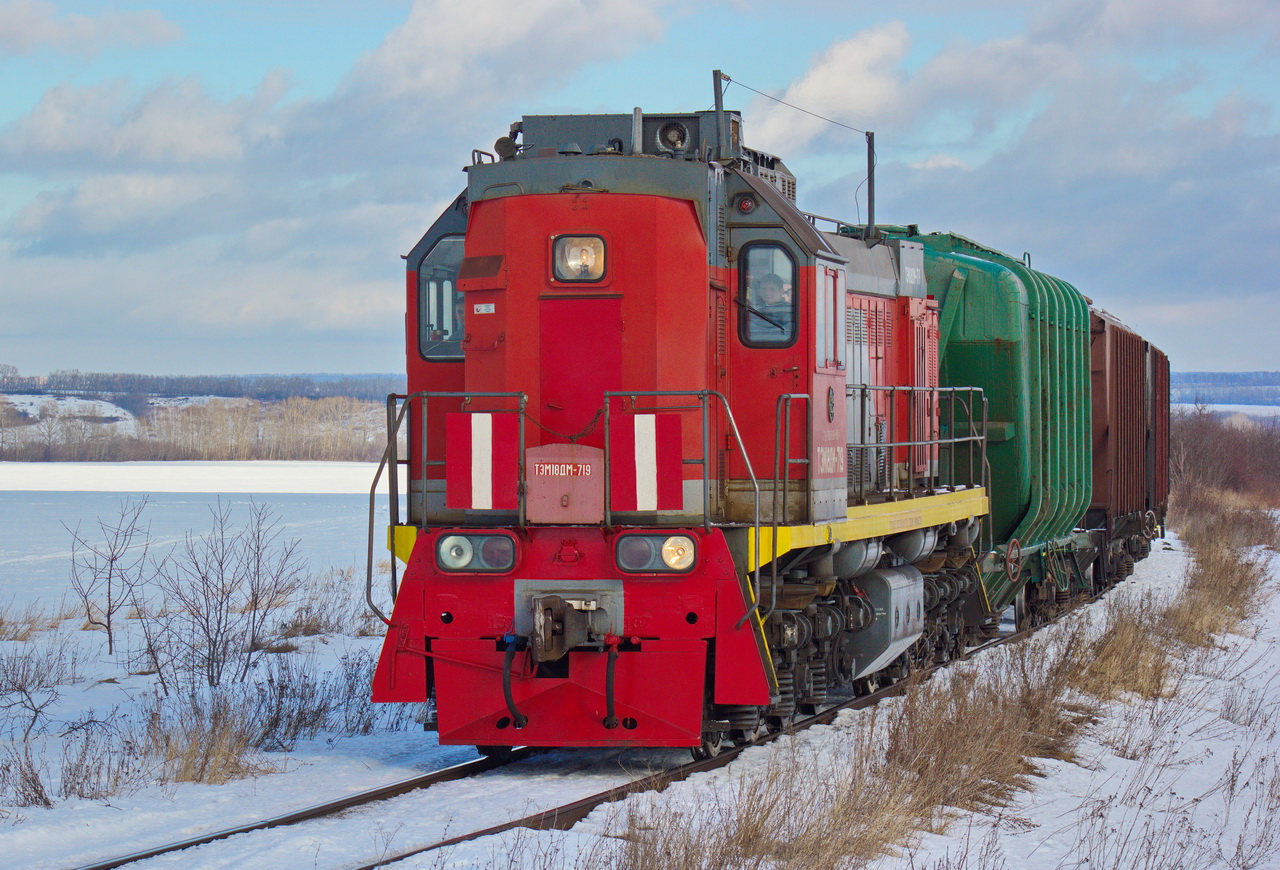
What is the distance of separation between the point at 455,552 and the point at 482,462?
1.68 ft

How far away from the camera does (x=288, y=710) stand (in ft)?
27.6

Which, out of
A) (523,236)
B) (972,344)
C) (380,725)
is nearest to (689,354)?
(523,236)

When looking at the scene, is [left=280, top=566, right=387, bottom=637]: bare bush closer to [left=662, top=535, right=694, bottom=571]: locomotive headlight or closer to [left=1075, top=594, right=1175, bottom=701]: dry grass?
[left=1075, top=594, right=1175, bottom=701]: dry grass

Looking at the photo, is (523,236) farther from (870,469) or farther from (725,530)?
(870,469)

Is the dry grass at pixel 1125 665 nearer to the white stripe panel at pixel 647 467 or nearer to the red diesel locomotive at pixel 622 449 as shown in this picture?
the red diesel locomotive at pixel 622 449

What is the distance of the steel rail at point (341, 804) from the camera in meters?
5.45

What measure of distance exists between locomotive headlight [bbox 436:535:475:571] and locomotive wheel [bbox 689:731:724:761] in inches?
64.5

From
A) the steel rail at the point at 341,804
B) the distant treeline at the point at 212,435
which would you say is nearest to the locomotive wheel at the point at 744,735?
the steel rail at the point at 341,804

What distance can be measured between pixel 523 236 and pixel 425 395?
1.07 m

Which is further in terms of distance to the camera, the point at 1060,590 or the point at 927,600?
the point at 1060,590

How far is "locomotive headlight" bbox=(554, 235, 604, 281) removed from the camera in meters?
7.42

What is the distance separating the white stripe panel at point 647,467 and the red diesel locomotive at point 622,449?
0.04 ft

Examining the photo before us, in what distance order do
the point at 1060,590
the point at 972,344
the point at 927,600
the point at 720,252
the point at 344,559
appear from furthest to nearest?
the point at 344,559 < the point at 1060,590 < the point at 972,344 < the point at 927,600 < the point at 720,252

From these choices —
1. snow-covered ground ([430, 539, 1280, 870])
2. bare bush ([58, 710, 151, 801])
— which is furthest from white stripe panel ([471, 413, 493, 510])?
bare bush ([58, 710, 151, 801])
